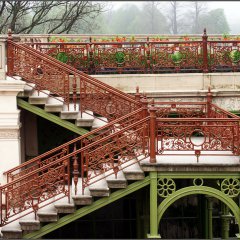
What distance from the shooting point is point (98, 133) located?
488 inches

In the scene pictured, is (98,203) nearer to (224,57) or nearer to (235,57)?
(224,57)

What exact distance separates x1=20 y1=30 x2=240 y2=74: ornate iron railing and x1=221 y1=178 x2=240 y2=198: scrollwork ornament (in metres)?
5.58

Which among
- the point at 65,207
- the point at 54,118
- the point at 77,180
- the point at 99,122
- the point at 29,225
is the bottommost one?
the point at 29,225

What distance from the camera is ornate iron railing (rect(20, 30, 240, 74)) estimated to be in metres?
15.6

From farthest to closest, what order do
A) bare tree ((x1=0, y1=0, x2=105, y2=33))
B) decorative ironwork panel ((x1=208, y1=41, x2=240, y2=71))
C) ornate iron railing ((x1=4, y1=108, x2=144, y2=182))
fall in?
bare tree ((x1=0, y1=0, x2=105, y2=33)), decorative ironwork panel ((x1=208, y1=41, x2=240, y2=71)), ornate iron railing ((x1=4, y1=108, x2=144, y2=182))

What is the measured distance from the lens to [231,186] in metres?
10.7

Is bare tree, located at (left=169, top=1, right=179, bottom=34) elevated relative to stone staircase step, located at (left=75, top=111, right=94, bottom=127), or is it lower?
elevated

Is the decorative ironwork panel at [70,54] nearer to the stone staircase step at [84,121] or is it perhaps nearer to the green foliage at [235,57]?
the stone staircase step at [84,121]

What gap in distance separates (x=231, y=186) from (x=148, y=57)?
5944 millimetres

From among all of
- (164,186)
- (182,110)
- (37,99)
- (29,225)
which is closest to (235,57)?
(182,110)

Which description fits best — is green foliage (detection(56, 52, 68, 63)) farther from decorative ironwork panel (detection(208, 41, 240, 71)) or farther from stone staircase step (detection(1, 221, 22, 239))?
stone staircase step (detection(1, 221, 22, 239))

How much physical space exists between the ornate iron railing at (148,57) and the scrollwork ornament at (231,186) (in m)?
5.58

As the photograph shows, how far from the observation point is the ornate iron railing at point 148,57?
51.2ft

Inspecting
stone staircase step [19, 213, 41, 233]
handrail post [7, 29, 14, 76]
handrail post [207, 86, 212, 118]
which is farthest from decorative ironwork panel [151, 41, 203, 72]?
stone staircase step [19, 213, 41, 233]
